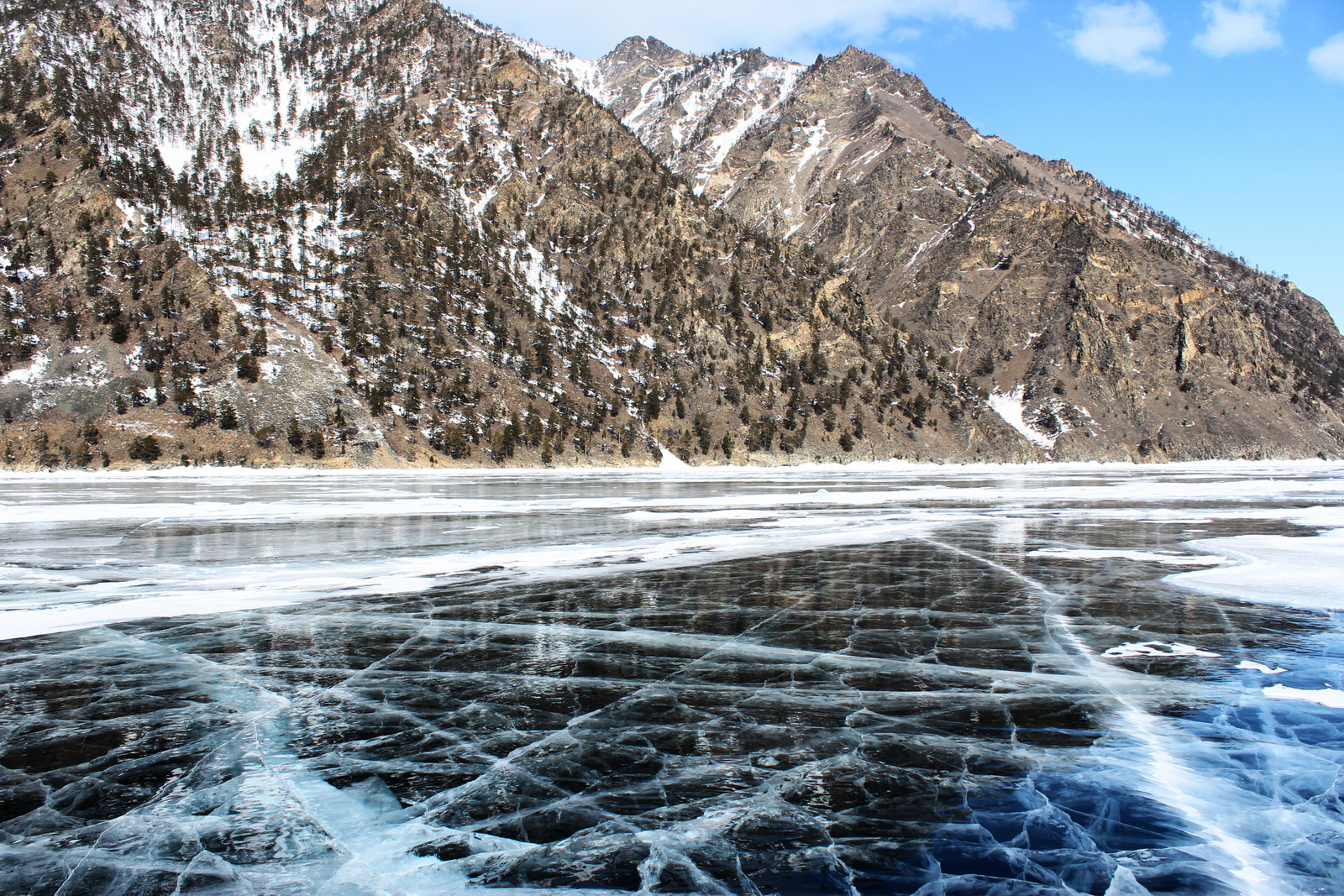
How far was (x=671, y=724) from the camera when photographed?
7328mm

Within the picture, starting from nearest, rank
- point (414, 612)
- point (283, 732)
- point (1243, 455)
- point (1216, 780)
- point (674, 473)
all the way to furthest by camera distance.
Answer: point (1216, 780) < point (283, 732) < point (414, 612) < point (674, 473) < point (1243, 455)

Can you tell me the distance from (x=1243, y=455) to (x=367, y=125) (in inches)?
5323

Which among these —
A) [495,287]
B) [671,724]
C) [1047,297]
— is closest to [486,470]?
[495,287]

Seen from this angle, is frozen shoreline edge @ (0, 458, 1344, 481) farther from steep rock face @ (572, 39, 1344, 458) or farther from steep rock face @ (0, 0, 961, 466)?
steep rock face @ (572, 39, 1344, 458)

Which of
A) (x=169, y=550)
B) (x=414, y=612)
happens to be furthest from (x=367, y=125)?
(x=414, y=612)

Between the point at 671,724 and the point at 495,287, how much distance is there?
8734cm

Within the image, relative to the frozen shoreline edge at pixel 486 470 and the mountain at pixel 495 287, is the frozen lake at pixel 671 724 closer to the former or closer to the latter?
the frozen shoreline edge at pixel 486 470

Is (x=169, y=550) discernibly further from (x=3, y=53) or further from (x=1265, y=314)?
(x=1265, y=314)

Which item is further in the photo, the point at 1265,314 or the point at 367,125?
the point at 1265,314

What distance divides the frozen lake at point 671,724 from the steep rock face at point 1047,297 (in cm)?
10483

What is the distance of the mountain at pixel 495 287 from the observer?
68625mm

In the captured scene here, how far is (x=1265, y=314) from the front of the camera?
6732 inches

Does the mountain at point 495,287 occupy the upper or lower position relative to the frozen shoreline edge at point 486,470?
upper

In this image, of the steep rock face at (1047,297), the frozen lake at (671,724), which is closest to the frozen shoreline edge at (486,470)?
the steep rock face at (1047,297)
